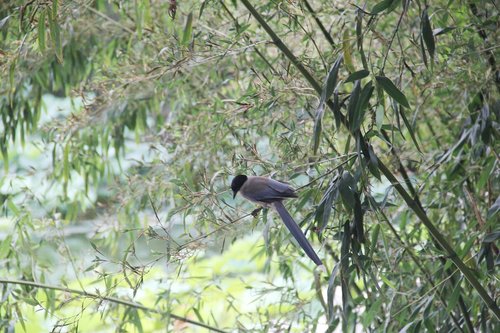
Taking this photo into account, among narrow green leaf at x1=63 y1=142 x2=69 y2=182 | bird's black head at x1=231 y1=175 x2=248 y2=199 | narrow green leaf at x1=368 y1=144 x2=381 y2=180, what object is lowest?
narrow green leaf at x1=368 y1=144 x2=381 y2=180

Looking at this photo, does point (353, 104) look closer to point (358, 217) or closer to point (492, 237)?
point (358, 217)

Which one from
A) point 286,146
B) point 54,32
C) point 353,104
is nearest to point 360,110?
point 353,104

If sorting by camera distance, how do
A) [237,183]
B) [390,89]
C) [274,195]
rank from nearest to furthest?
1. [390,89]
2. [274,195]
3. [237,183]

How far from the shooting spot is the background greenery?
197 centimetres

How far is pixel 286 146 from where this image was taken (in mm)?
2152

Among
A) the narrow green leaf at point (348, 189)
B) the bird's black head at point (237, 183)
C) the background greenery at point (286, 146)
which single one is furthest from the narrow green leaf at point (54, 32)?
the narrow green leaf at point (348, 189)

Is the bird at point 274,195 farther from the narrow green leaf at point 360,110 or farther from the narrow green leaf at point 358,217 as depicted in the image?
the narrow green leaf at point 360,110

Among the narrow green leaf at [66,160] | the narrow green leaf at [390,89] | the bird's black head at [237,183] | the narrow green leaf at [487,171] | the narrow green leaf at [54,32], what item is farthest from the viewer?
the narrow green leaf at [66,160]

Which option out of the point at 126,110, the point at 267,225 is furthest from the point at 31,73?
the point at 267,225

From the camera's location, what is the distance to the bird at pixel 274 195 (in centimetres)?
195

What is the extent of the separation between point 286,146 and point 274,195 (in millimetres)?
210

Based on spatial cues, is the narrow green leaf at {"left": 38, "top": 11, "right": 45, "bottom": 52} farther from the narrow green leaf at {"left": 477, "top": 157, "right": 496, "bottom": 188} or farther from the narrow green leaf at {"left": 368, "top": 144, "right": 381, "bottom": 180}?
the narrow green leaf at {"left": 477, "top": 157, "right": 496, "bottom": 188}

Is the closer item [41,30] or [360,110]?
[360,110]

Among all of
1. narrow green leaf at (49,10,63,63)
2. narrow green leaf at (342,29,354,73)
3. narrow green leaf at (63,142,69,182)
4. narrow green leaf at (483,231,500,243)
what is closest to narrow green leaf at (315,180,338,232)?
narrow green leaf at (342,29,354,73)
